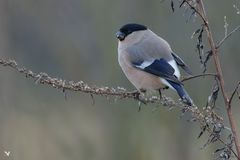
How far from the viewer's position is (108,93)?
2396 mm

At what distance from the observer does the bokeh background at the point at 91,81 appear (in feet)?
25.1

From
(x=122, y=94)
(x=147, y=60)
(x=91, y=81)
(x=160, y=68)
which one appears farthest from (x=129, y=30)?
(x=91, y=81)

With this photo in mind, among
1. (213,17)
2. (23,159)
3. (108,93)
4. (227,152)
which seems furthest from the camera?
(23,159)

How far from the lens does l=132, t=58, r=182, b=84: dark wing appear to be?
12.8 feet

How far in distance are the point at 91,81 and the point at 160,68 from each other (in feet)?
14.1

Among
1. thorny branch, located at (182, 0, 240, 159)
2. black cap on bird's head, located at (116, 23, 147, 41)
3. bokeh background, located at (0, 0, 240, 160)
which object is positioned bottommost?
thorny branch, located at (182, 0, 240, 159)

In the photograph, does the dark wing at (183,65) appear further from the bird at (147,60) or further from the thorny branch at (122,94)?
the thorny branch at (122,94)

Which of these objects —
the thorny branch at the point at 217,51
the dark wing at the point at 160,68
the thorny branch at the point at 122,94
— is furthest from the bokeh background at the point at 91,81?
the thorny branch at the point at 217,51

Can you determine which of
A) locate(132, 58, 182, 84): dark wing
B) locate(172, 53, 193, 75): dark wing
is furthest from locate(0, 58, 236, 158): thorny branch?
locate(132, 58, 182, 84): dark wing

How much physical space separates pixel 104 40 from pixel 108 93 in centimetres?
529

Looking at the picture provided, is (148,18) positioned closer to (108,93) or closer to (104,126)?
(104,126)

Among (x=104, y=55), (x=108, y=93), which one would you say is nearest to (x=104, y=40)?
(x=104, y=55)

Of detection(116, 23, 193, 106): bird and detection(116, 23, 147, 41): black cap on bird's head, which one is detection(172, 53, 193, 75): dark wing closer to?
detection(116, 23, 193, 106): bird

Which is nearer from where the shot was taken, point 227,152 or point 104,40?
point 227,152
